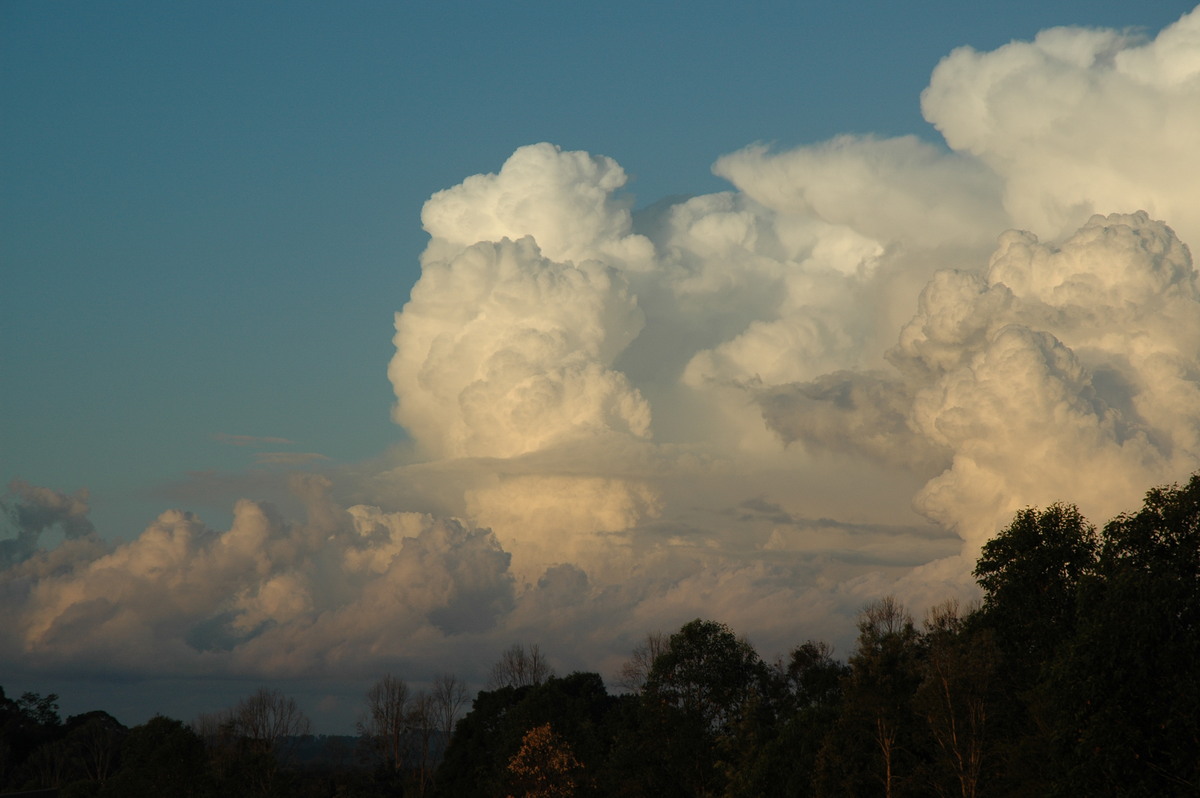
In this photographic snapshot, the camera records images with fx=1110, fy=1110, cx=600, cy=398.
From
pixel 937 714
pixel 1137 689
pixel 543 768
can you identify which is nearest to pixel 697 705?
pixel 543 768

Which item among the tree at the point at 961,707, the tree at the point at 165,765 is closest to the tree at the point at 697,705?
the tree at the point at 961,707

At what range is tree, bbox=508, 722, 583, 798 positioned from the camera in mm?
102000

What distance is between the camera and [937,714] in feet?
217

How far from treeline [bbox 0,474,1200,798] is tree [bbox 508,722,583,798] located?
20cm

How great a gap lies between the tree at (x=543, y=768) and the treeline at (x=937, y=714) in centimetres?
20

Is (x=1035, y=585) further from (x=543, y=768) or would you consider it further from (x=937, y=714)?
(x=543, y=768)

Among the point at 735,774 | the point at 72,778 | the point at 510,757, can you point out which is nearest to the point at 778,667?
the point at 510,757

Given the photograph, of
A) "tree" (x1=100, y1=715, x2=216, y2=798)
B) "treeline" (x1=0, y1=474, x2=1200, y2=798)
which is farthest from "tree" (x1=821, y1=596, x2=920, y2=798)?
"tree" (x1=100, y1=715, x2=216, y2=798)

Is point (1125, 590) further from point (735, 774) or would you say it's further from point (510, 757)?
point (510, 757)

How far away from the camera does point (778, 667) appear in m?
163

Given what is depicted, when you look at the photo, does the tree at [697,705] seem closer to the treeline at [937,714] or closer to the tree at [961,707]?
the treeline at [937,714]

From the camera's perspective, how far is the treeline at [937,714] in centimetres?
4591

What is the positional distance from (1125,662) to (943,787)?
82.8ft

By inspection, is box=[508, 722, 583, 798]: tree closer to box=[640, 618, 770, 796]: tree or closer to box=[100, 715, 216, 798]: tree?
box=[640, 618, 770, 796]: tree
